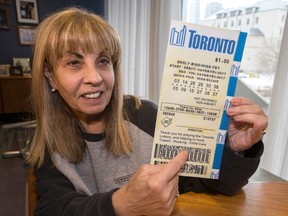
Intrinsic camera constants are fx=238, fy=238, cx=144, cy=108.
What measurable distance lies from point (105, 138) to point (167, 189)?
424mm

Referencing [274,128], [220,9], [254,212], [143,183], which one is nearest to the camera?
[143,183]

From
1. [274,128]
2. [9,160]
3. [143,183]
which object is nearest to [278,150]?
[274,128]

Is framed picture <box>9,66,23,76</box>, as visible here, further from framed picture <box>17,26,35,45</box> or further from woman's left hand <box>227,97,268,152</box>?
woman's left hand <box>227,97,268,152</box>

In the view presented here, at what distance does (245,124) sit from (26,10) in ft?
14.6

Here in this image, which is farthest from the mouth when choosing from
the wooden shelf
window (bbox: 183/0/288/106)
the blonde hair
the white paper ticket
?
the wooden shelf

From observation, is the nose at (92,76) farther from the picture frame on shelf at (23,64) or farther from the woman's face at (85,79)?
the picture frame on shelf at (23,64)

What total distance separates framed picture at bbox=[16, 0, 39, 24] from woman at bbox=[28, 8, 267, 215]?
3.92 metres

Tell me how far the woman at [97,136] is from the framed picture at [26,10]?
12.9 feet

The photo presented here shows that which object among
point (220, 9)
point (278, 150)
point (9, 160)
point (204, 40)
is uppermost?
point (220, 9)

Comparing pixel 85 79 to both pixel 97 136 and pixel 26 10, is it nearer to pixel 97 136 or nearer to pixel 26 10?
pixel 97 136

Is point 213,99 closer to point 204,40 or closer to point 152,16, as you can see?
point 204,40

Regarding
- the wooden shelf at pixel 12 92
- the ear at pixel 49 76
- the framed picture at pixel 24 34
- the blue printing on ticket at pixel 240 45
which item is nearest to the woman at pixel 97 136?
the ear at pixel 49 76

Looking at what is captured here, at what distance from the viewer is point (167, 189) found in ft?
1.45

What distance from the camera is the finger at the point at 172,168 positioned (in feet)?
1.43
